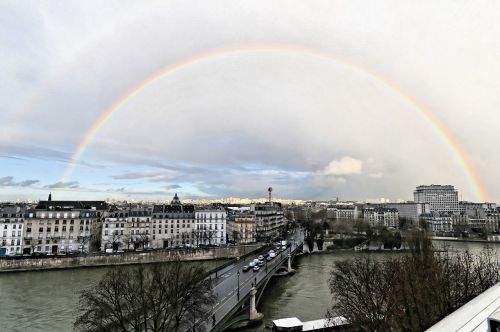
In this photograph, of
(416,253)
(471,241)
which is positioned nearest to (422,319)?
(416,253)

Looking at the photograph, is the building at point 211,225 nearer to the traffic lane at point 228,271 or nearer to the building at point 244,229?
the building at point 244,229

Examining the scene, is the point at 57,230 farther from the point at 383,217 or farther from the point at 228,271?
the point at 383,217

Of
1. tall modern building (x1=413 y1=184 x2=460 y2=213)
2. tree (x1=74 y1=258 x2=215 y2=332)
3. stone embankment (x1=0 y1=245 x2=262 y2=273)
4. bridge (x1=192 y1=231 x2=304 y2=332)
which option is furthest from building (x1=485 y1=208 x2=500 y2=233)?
tree (x1=74 y1=258 x2=215 y2=332)

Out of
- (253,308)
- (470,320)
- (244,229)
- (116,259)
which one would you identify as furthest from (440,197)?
(470,320)

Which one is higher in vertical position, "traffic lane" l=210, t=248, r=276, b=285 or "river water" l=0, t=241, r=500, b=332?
"traffic lane" l=210, t=248, r=276, b=285

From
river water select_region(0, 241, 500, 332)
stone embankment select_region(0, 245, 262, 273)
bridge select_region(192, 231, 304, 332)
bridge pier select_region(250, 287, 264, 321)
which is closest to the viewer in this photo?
bridge select_region(192, 231, 304, 332)

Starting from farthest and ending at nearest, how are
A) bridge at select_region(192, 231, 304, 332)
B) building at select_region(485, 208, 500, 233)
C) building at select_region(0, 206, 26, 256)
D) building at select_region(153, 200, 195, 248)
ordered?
building at select_region(485, 208, 500, 233) → building at select_region(153, 200, 195, 248) → building at select_region(0, 206, 26, 256) → bridge at select_region(192, 231, 304, 332)

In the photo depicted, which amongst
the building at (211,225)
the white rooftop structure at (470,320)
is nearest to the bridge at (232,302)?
the white rooftop structure at (470,320)

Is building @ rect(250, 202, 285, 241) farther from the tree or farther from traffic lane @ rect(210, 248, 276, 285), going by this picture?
the tree
